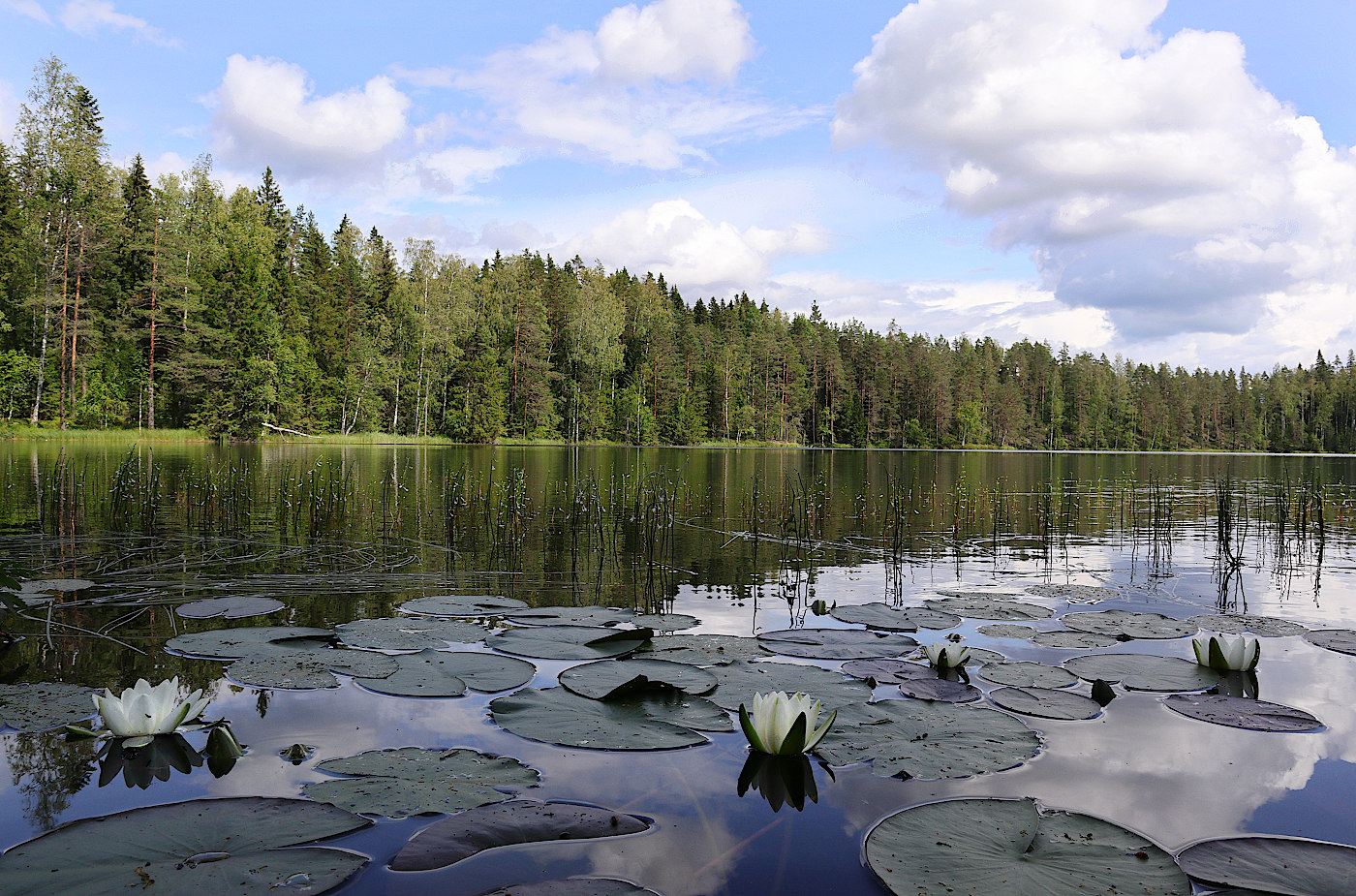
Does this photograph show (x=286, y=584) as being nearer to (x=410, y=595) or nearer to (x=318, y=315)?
(x=410, y=595)

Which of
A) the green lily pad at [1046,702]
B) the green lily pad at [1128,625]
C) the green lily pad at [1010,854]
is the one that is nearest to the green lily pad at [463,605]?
the green lily pad at [1046,702]

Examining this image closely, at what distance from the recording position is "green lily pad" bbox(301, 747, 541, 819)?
8.41 ft

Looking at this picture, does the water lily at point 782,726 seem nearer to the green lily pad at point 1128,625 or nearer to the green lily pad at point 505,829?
the green lily pad at point 505,829

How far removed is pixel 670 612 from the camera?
6281mm

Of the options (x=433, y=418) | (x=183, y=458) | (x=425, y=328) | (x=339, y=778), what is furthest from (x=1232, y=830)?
(x=433, y=418)

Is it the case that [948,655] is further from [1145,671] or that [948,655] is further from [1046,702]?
[1145,671]

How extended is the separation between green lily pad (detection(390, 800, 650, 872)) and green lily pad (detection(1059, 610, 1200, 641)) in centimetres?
420

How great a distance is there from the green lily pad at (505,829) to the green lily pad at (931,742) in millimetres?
1031

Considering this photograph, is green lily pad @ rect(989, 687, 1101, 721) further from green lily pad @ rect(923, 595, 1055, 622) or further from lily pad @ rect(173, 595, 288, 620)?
lily pad @ rect(173, 595, 288, 620)

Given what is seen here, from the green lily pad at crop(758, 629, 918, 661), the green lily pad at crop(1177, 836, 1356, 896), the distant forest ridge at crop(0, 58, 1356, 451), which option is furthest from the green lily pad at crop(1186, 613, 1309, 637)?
the distant forest ridge at crop(0, 58, 1356, 451)

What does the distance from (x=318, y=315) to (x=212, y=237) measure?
21.7ft

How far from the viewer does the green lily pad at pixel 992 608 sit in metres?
5.86

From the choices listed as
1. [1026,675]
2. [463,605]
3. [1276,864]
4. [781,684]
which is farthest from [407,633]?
[1276,864]

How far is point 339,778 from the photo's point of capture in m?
2.80
